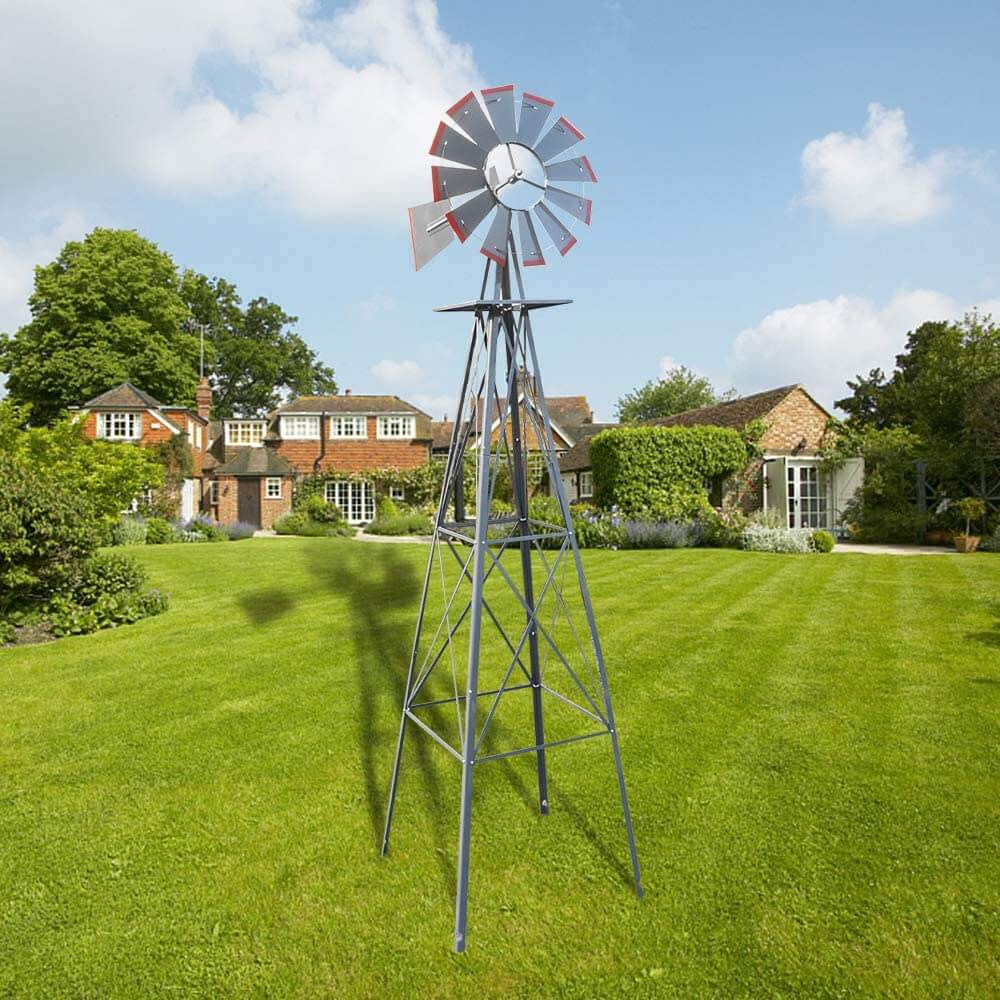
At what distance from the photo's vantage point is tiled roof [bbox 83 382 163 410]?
29.1 meters

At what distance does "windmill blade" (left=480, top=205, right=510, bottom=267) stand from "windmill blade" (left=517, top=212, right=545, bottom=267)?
0.20m

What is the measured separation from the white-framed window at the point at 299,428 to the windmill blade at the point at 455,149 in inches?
1153

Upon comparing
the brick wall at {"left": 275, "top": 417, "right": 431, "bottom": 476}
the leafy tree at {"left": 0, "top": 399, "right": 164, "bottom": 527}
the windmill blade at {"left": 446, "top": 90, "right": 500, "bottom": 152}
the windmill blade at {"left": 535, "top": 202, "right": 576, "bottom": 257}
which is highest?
the brick wall at {"left": 275, "top": 417, "right": 431, "bottom": 476}

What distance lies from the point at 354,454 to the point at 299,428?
2755 millimetres

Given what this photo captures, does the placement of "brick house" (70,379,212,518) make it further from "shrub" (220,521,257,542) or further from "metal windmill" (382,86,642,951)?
"metal windmill" (382,86,642,951)

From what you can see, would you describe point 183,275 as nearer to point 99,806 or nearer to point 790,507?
point 790,507

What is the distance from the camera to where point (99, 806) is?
4.42 meters

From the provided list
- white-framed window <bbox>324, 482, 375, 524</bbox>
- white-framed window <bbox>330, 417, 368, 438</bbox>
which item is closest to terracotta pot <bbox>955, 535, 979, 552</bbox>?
white-framed window <bbox>324, 482, 375, 524</bbox>

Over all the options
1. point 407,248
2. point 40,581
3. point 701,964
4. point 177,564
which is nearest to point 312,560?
point 177,564

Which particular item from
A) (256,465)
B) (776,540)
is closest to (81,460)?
(776,540)

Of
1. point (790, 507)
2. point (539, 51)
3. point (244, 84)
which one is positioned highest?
point (244, 84)

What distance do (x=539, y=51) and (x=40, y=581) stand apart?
329 inches

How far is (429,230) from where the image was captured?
12.5ft

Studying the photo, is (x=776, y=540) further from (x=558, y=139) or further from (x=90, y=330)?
(x=90, y=330)
